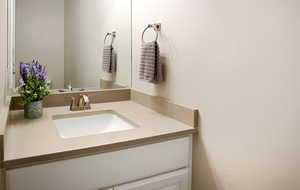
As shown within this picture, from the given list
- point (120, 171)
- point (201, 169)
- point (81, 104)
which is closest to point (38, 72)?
point (81, 104)

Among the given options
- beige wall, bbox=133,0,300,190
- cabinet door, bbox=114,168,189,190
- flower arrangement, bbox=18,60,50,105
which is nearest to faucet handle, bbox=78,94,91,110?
flower arrangement, bbox=18,60,50,105

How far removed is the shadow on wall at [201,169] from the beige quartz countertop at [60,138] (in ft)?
0.27

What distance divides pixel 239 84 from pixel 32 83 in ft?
3.76

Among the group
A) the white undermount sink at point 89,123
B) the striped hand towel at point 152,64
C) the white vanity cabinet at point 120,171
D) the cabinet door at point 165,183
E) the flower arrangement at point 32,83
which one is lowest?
the cabinet door at point 165,183

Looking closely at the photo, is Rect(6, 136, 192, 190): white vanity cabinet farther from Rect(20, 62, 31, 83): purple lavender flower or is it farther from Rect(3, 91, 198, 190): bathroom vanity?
Rect(20, 62, 31, 83): purple lavender flower

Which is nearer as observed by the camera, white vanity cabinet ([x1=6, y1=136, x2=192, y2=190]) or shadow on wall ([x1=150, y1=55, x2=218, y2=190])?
white vanity cabinet ([x1=6, y1=136, x2=192, y2=190])

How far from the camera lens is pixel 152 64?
5.00 ft

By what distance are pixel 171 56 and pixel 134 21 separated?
566 millimetres

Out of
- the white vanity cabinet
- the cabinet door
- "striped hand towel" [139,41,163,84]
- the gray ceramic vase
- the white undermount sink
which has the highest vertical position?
"striped hand towel" [139,41,163,84]

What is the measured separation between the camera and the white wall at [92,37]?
1782 millimetres


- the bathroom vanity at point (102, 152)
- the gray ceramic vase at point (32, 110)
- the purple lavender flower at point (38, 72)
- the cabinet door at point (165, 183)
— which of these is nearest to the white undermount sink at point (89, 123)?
the bathroom vanity at point (102, 152)

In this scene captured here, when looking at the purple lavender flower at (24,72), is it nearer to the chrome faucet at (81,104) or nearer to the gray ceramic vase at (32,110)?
the gray ceramic vase at (32,110)

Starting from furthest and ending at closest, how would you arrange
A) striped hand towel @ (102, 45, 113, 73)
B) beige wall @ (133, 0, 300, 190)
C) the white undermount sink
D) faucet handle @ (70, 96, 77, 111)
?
striped hand towel @ (102, 45, 113, 73), faucet handle @ (70, 96, 77, 111), the white undermount sink, beige wall @ (133, 0, 300, 190)

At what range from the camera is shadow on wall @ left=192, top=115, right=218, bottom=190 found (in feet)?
4.25
